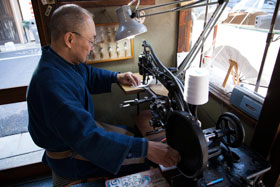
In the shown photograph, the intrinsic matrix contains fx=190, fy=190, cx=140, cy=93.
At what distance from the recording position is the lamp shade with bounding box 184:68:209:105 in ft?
2.60

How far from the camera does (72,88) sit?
1.15 m

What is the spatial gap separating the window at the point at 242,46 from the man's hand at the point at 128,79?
Answer: 0.72 meters

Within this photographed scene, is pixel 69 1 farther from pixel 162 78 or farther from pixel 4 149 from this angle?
pixel 4 149

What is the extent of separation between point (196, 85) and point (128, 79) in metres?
1.03

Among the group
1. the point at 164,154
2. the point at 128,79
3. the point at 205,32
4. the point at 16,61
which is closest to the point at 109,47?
the point at 128,79

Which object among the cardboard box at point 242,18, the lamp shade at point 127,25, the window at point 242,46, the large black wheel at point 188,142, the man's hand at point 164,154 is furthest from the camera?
the lamp shade at point 127,25

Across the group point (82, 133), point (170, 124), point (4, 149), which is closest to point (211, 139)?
point (170, 124)

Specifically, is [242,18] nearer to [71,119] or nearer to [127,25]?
[127,25]

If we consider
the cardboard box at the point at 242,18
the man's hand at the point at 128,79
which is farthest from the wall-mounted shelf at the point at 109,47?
the cardboard box at the point at 242,18

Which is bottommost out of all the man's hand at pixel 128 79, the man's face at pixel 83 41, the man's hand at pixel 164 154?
the man's hand at pixel 164 154

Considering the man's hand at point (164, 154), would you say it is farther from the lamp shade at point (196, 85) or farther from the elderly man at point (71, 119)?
the lamp shade at point (196, 85)

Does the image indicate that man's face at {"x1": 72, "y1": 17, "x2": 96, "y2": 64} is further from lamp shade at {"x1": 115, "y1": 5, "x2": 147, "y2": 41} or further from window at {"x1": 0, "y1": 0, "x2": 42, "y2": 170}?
window at {"x1": 0, "y1": 0, "x2": 42, "y2": 170}

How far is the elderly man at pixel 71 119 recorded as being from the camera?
0.96 metres

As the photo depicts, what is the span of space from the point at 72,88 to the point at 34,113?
1.01 ft
